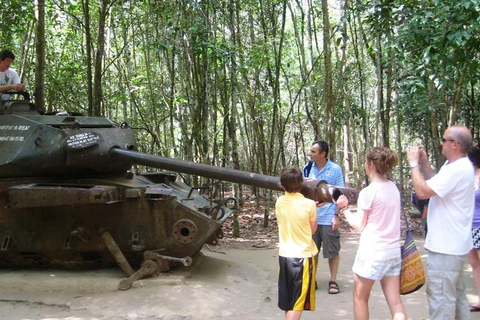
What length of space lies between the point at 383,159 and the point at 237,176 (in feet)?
6.15

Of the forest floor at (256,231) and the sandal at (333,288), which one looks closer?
the sandal at (333,288)

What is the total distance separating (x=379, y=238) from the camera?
12.8 ft

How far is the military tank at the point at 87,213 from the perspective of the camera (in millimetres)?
6164

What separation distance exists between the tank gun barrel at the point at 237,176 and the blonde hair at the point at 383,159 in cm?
56

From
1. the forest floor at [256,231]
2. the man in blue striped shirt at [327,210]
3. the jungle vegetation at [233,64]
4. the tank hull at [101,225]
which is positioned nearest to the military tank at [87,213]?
the tank hull at [101,225]

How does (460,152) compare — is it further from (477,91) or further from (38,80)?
(477,91)

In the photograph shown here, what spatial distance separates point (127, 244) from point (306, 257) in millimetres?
2815

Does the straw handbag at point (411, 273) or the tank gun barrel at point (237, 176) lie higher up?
the tank gun barrel at point (237, 176)

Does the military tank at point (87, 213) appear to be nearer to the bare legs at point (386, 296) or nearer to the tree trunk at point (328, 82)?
the bare legs at point (386, 296)

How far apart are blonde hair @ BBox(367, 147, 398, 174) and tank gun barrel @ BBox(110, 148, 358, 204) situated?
0.56 m

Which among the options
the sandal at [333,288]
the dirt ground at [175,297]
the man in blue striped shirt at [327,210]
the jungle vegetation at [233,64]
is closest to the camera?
the dirt ground at [175,297]

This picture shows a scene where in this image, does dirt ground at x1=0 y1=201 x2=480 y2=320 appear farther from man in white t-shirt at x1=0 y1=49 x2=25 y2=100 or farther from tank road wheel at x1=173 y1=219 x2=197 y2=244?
man in white t-shirt at x1=0 y1=49 x2=25 y2=100

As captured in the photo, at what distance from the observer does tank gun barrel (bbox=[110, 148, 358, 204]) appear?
4551 millimetres

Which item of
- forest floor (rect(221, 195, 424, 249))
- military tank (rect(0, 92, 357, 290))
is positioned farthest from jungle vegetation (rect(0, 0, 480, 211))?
military tank (rect(0, 92, 357, 290))
